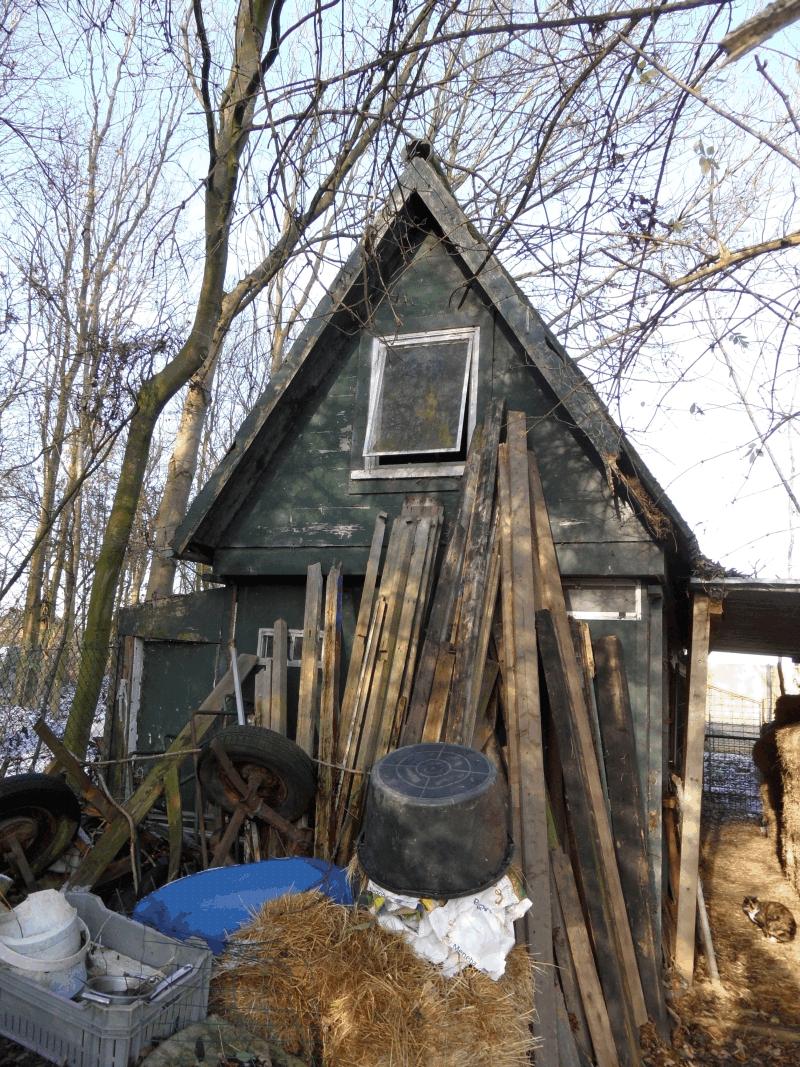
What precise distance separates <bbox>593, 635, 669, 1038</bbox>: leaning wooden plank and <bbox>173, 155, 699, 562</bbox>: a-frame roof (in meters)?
1.18

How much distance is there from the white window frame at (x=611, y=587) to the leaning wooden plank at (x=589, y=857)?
2.82 feet

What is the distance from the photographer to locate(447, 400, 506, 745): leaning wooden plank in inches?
220

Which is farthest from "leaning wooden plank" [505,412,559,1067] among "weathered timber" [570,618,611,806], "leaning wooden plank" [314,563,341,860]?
"leaning wooden plank" [314,563,341,860]

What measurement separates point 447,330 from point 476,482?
1829 millimetres

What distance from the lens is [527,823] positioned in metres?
5.07

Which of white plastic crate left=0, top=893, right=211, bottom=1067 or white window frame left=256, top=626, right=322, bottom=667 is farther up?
white window frame left=256, top=626, right=322, bottom=667

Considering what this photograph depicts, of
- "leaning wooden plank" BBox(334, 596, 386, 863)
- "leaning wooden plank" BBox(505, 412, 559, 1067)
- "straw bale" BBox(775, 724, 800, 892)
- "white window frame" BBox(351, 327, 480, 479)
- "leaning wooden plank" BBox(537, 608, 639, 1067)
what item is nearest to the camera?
"leaning wooden plank" BBox(505, 412, 559, 1067)

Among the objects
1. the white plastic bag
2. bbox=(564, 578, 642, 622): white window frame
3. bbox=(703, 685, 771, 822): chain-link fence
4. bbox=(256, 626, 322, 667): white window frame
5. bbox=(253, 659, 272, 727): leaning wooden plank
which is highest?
bbox=(564, 578, 642, 622): white window frame

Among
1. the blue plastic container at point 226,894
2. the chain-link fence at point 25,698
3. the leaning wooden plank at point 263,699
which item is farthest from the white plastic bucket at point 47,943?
the chain-link fence at point 25,698

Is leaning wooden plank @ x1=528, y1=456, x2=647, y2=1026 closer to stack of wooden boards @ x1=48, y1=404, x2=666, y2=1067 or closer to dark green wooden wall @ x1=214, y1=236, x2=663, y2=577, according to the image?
stack of wooden boards @ x1=48, y1=404, x2=666, y2=1067

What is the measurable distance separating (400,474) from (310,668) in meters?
2.00

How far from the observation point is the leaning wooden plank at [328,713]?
595cm

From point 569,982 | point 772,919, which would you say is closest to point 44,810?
point 569,982

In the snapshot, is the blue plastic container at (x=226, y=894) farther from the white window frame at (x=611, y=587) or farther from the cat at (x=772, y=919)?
the cat at (x=772, y=919)
